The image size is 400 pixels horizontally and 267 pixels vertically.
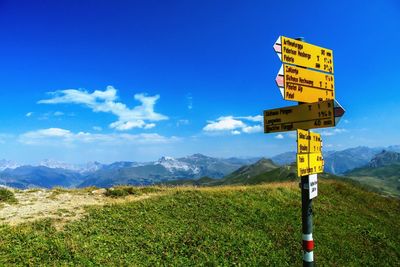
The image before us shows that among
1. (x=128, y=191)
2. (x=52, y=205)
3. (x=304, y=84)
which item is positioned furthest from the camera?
(x=128, y=191)

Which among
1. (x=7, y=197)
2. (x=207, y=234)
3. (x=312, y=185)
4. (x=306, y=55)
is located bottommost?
(x=207, y=234)

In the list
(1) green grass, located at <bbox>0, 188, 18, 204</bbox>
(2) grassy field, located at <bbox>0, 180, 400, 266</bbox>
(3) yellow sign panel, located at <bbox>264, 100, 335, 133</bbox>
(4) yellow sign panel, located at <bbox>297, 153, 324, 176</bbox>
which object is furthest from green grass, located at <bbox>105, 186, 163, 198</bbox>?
(4) yellow sign panel, located at <bbox>297, 153, 324, 176</bbox>

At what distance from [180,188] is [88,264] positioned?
42.3ft

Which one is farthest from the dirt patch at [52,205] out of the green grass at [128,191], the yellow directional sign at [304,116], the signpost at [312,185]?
the signpost at [312,185]

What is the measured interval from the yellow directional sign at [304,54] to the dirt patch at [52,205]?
13.6m

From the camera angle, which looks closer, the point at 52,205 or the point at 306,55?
the point at 306,55

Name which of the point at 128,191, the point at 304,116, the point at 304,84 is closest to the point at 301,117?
the point at 304,116

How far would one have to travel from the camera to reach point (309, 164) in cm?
958

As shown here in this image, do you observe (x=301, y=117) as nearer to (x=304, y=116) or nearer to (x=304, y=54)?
(x=304, y=116)

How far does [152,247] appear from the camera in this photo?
16.1 meters

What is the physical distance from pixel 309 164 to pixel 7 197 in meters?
20.0

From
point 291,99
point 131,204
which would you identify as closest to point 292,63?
point 291,99

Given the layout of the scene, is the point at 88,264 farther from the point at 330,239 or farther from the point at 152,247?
the point at 330,239

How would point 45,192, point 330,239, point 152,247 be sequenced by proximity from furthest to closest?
point 45,192
point 330,239
point 152,247
